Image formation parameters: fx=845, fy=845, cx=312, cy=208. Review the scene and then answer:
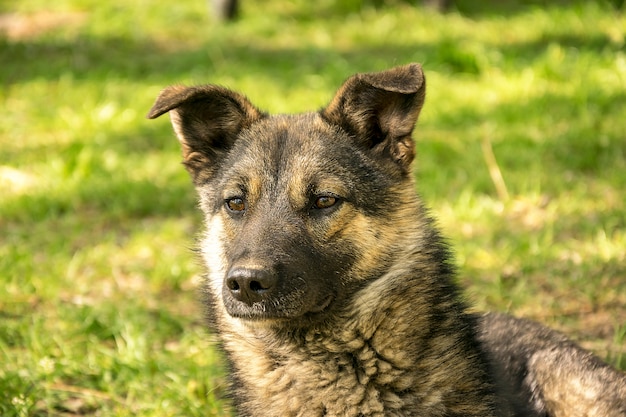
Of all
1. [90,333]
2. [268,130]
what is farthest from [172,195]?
[268,130]

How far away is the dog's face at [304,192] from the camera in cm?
348

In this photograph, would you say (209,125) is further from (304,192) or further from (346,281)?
(346,281)

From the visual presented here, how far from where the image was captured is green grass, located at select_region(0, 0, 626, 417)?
16.5 feet

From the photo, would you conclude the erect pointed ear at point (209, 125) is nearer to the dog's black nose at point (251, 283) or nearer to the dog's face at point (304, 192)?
the dog's face at point (304, 192)

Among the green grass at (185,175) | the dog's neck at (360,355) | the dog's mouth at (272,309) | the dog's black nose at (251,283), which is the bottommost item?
the green grass at (185,175)

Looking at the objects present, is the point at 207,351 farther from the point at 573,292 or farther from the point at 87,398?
the point at 573,292

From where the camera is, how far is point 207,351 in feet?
16.5

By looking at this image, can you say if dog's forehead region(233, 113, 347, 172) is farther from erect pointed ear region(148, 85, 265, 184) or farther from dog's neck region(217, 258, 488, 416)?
dog's neck region(217, 258, 488, 416)

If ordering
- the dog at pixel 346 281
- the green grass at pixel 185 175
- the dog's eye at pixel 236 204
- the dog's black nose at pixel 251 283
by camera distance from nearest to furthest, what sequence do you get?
the dog's black nose at pixel 251 283 → the dog at pixel 346 281 → the dog's eye at pixel 236 204 → the green grass at pixel 185 175

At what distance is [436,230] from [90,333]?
8.02 feet

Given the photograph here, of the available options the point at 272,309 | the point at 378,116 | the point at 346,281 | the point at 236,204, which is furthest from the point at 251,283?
the point at 378,116

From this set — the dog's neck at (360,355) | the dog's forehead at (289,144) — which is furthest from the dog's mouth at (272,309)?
the dog's forehead at (289,144)

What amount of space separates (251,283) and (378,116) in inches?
41.3

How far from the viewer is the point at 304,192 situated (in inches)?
146
